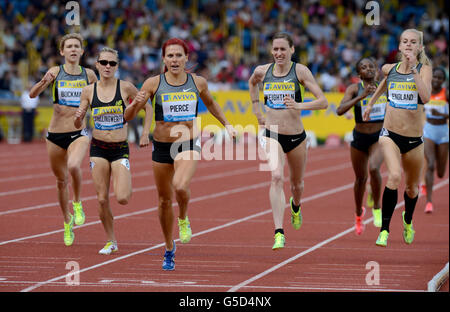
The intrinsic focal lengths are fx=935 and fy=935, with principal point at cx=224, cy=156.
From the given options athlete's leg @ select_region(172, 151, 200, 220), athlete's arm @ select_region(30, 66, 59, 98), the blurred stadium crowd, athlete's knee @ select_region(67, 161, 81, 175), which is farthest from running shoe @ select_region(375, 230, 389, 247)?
the blurred stadium crowd

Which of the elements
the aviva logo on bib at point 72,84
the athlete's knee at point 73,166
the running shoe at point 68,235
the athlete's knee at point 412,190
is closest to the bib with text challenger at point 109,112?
the athlete's knee at point 73,166

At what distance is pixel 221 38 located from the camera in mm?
32812

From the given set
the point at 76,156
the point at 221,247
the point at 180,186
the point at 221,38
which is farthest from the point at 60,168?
the point at 221,38

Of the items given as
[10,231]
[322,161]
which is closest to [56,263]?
[10,231]

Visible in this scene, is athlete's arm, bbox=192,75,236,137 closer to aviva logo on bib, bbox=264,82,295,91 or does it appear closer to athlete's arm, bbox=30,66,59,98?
aviva logo on bib, bbox=264,82,295,91

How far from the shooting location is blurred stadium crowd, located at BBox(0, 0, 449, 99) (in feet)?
90.7

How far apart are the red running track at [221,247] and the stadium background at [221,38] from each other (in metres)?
7.76

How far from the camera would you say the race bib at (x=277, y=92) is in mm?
9531

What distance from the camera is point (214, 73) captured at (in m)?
30.3

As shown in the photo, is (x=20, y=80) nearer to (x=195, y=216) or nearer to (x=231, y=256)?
(x=195, y=216)

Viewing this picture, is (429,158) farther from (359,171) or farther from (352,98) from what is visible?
(352,98)

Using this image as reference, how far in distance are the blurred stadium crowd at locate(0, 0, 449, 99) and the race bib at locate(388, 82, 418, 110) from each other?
15.7 metres

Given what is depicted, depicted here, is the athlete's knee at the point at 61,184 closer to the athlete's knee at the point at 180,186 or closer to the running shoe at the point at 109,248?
the running shoe at the point at 109,248
